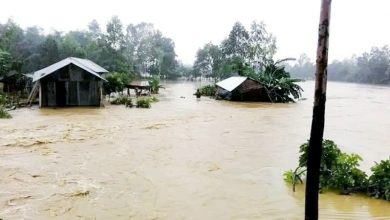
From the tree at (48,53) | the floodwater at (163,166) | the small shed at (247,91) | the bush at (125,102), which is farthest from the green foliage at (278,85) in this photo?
the tree at (48,53)

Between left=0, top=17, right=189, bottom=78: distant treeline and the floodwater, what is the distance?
19947 mm

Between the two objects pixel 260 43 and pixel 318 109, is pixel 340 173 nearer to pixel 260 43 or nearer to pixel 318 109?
pixel 318 109

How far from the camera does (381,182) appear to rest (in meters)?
8.09

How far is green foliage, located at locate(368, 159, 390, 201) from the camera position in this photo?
7.92 metres

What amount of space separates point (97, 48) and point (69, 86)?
33.3m

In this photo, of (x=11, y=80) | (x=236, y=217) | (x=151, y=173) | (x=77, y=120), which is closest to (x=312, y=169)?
(x=236, y=217)

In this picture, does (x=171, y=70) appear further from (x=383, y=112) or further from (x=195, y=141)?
(x=195, y=141)

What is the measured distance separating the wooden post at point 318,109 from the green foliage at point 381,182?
403 cm

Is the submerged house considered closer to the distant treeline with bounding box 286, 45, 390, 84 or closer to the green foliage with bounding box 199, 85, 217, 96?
the green foliage with bounding box 199, 85, 217, 96

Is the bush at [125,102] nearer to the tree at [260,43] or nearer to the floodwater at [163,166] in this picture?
the floodwater at [163,166]

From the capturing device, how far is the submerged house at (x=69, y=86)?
76.2 feet

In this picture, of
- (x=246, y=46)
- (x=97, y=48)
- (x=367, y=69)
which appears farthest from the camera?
(x=367, y=69)

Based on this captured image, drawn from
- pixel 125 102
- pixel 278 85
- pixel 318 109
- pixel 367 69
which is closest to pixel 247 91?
pixel 278 85

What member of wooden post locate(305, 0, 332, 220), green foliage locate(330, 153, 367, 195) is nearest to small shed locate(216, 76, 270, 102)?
green foliage locate(330, 153, 367, 195)
